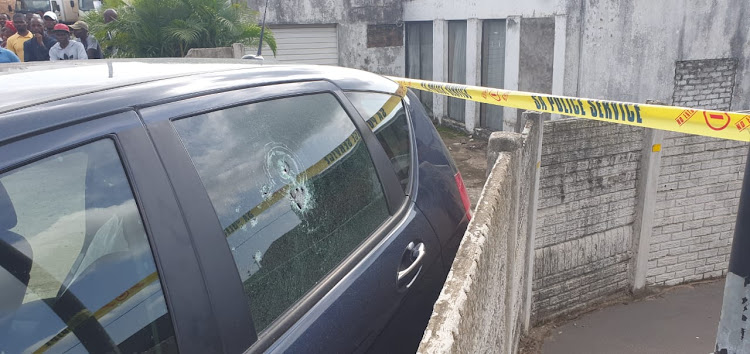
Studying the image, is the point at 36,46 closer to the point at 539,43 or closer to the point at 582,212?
the point at 582,212

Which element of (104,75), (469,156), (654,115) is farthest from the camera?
(469,156)

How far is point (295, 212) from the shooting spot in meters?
1.79

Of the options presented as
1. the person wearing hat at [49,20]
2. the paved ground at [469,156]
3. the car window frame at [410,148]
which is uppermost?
the person wearing hat at [49,20]

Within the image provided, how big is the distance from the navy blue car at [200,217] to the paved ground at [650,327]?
3.72 metres

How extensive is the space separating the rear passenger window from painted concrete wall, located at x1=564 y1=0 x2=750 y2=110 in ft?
25.6

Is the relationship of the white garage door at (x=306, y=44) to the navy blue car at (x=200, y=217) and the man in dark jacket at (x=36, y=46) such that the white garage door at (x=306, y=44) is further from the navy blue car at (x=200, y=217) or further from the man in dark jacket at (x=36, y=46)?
the navy blue car at (x=200, y=217)

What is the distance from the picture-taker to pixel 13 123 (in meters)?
1.19

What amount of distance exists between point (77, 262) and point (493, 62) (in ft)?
35.4

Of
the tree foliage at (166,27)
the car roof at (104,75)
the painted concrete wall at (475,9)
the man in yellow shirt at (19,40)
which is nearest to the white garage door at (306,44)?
the painted concrete wall at (475,9)

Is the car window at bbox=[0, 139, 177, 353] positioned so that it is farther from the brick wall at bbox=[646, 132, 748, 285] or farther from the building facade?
the building facade

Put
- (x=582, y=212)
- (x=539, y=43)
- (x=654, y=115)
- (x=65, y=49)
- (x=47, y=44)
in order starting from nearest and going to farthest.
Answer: (x=654, y=115) → (x=582, y=212) → (x=65, y=49) → (x=47, y=44) → (x=539, y=43)

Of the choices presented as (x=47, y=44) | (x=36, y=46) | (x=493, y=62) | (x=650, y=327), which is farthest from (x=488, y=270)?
(x=493, y=62)

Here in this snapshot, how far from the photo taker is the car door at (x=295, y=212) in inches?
58.6

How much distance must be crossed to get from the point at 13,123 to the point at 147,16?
9.15m
